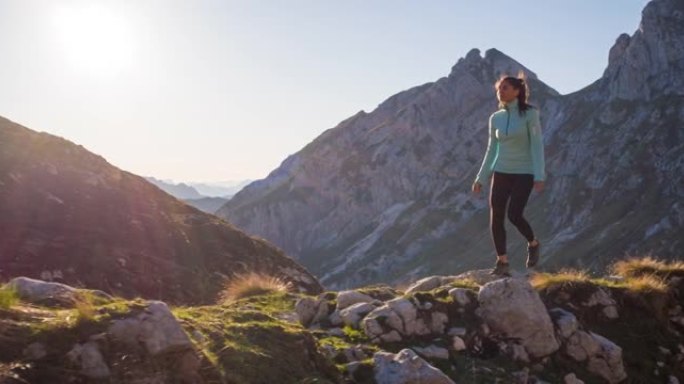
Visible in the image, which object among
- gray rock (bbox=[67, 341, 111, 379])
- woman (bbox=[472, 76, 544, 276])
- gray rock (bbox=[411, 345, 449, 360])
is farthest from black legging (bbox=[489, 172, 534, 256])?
gray rock (bbox=[67, 341, 111, 379])

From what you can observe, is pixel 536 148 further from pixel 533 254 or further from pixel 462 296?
pixel 462 296

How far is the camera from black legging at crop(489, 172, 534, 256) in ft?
34.7

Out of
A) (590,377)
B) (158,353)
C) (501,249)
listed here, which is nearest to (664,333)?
(590,377)

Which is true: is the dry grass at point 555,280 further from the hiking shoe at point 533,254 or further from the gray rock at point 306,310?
the gray rock at point 306,310

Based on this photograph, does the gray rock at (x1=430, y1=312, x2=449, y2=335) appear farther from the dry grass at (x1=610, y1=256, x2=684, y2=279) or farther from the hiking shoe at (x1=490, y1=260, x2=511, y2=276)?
the dry grass at (x1=610, y1=256, x2=684, y2=279)

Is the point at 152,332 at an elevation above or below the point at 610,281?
above

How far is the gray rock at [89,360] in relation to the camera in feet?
17.7

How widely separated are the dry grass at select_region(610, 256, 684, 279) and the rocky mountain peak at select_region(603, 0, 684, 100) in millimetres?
143449

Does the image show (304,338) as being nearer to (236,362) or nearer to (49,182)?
(236,362)

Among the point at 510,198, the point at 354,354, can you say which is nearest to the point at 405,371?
the point at 354,354

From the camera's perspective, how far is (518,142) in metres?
10.6

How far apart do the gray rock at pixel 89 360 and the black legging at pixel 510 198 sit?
7.07 metres

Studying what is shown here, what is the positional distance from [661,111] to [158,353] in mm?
152036

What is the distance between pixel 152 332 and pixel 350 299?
530 cm
